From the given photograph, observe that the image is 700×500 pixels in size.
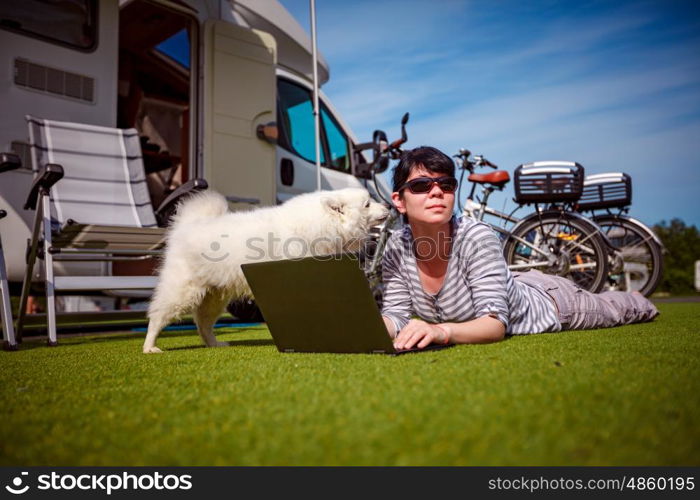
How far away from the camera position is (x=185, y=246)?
2.67m

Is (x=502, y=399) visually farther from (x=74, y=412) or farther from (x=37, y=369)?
(x=37, y=369)

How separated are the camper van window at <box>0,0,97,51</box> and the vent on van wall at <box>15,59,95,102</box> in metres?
0.27

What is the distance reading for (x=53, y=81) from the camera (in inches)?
176

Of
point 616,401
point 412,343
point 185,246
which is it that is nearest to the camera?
point 616,401

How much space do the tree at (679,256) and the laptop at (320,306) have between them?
10.8 metres

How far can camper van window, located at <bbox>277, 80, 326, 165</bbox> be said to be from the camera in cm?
609

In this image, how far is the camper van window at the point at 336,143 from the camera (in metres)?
6.39

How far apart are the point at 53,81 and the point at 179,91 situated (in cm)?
263

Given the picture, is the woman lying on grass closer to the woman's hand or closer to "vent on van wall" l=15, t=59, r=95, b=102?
the woman's hand

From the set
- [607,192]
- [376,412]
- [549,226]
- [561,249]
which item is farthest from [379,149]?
[376,412]

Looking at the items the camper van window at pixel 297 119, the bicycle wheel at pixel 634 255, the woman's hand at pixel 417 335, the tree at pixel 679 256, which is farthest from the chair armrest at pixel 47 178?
the tree at pixel 679 256

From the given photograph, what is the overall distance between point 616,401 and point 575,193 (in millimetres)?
4324

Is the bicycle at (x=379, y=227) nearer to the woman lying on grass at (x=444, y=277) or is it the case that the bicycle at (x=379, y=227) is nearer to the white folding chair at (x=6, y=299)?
the woman lying on grass at (x=444, y=277)

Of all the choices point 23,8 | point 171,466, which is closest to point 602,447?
point 171,466
